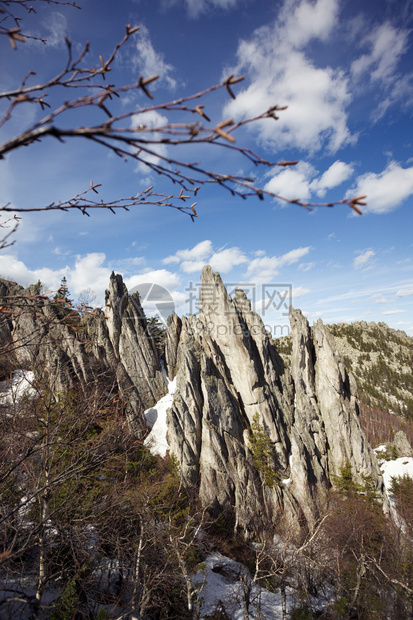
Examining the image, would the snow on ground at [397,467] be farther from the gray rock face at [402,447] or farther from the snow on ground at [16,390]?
the snow on ground at [16,390]

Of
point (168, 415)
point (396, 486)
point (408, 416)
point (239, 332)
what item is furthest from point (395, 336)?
point (168, 415)

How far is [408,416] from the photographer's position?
7862cm

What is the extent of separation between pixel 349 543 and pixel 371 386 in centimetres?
8501

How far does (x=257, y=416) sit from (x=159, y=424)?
9293 millimetres

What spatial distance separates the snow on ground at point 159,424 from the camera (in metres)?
24.0

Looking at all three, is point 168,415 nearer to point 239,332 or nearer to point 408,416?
point 239,332

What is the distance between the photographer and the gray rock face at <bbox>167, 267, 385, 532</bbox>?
22117 mm

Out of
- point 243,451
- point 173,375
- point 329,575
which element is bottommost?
point 329,575

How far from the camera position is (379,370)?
311ft

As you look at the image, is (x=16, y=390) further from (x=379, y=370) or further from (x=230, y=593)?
(x=379, y=370)

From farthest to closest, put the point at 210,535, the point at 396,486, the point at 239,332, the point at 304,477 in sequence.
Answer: the point at 396,486, the point at 239,332, the point at 304,477, the point at 210,535

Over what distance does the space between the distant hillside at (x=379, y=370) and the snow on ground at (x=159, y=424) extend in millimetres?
38671

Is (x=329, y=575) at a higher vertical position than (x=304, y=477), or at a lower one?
lower

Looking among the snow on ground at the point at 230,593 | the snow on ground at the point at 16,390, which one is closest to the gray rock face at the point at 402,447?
the snow on ground at the point at 230,593
